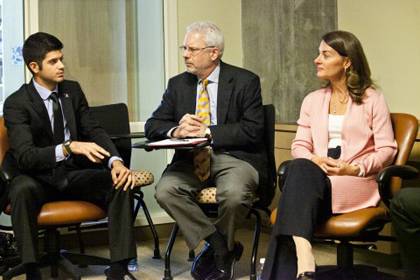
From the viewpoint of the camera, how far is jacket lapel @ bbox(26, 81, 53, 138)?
3.15 metres

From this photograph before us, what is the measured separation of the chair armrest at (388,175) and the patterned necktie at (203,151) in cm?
93

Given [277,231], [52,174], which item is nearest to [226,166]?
[277,231]

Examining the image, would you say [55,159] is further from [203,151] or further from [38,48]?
[203,151]

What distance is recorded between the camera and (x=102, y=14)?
14.4ft

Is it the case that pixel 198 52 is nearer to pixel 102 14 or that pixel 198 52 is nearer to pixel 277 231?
pixel 277 231

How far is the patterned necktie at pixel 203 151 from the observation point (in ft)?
10.4

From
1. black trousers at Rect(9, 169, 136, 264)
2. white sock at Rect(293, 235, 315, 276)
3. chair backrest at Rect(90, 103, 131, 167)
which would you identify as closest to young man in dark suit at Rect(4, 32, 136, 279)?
black trousers at Rect(9, 169, 136, 264)

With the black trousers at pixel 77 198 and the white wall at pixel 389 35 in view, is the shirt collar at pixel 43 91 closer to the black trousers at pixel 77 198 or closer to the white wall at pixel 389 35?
the black trousers at pixel 77 198

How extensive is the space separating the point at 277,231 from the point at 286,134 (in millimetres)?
1450

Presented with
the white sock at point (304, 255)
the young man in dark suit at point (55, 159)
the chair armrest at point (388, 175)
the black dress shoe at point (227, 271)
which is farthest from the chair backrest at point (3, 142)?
the chair armrest at point (388, 175)

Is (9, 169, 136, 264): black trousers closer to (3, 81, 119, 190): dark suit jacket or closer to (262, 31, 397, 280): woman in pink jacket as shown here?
(3, 81, 119, 190): dark suit jacket

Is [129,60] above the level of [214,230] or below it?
above

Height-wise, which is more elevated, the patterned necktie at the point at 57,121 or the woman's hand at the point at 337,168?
the patterned necktie at the point at 57,121

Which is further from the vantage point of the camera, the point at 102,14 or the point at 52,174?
the point at 102,14
